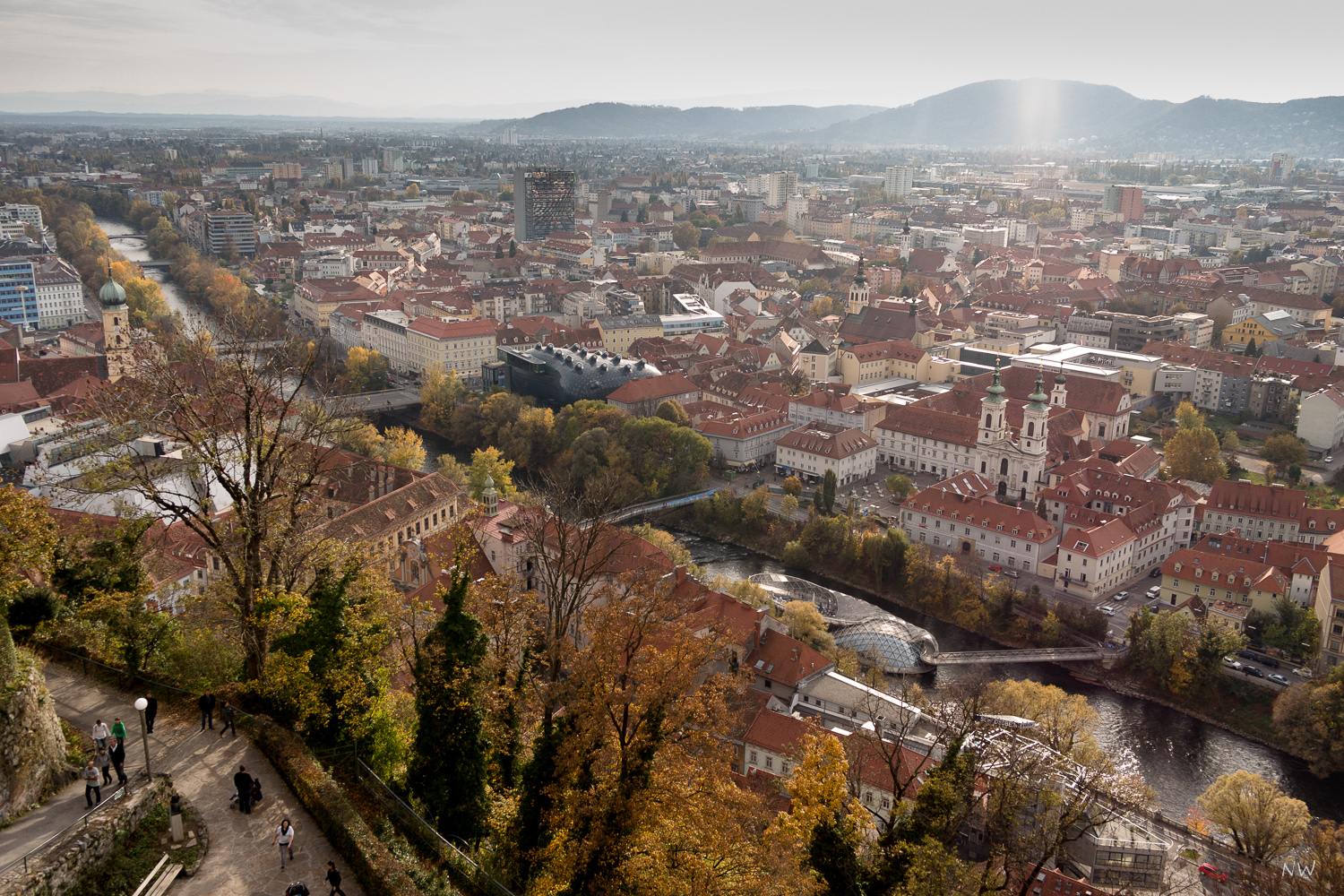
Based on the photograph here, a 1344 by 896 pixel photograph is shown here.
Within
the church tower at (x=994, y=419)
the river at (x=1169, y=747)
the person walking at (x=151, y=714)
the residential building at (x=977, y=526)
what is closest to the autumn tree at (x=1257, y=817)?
the river at (x=1169, y=747)

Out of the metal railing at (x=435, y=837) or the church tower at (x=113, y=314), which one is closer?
the metal railing at (x=435, y=837)

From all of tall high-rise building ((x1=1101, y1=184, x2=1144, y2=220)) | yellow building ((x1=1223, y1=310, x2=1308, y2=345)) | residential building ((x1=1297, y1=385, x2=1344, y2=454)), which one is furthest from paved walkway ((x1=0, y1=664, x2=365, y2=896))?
tall high-rise building ((x1=1101, y1=184, x2=1144, y2=220))

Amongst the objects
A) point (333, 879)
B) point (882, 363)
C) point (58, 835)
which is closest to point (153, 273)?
point (882, 363)

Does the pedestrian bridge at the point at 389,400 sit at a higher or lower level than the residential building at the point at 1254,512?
lower

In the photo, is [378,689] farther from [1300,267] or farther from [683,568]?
[1300,267]

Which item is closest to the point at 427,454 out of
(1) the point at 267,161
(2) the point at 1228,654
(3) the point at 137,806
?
(2) the point at 1228,654

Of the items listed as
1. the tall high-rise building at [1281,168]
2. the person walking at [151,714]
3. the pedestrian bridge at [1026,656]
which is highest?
the tall high-rise building at [1281,168]

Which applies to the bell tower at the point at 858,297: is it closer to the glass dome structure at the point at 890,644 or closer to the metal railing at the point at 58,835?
the glass dome structure at the point at 890,644
